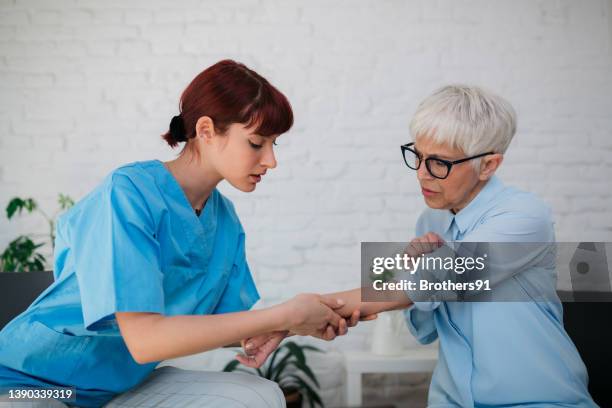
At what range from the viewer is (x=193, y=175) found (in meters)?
1.63

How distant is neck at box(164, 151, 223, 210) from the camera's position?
5.33 ft

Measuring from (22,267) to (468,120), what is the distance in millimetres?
2193

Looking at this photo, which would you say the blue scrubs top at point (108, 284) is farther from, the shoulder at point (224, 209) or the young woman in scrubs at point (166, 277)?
the shoulder at point (224, 209)

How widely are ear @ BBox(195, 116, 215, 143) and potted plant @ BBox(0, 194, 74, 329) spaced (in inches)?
42.4

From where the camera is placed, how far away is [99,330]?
1.36 meters

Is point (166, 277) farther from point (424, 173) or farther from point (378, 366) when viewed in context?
point (378, 366)

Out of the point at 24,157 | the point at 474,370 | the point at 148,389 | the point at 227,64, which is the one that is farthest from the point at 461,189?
the point at 24,157

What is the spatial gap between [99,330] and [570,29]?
2.68m

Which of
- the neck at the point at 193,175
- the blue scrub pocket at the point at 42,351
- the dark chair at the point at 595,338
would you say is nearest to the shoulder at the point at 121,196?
the neck at the point at 193,175

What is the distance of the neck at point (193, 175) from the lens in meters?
1.63

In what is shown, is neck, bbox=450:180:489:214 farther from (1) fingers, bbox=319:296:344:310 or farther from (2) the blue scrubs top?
(2) the blue scrubs top

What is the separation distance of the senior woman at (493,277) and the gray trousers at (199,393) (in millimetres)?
428

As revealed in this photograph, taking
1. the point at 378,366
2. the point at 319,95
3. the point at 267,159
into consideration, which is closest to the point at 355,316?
the point at 267,159

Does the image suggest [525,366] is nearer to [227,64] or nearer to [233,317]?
[233,317]
